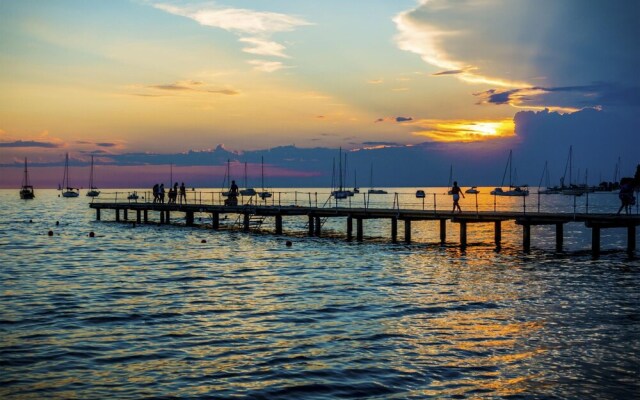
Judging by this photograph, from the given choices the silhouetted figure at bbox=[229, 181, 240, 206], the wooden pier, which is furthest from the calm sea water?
the silhouetted figure at bbox=[229, 181, 240, 206]

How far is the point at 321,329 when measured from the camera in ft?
59.8

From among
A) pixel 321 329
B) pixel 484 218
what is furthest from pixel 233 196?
pixel 321 329

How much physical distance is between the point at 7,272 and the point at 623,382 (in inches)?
1160

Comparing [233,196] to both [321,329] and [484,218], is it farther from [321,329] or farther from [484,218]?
[321,329]

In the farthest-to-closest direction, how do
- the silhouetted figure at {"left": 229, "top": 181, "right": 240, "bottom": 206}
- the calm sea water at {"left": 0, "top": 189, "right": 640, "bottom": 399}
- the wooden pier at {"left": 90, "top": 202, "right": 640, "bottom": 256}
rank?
the silhouetted figure at {"left": 229, "top": 181, "right": 240, "bottom": 206} → the wooden pier at {"left": 90, "top": 202, "right": 640, "bottom": 256} → the calm sea water at {"left": 0, "top": 189, "right": 640, "bottom": 399}

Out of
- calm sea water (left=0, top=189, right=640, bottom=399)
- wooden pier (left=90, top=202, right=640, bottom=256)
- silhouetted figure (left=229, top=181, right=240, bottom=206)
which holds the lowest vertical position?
A: calm sea water (left=0, top=189, right=640, bottom=399)

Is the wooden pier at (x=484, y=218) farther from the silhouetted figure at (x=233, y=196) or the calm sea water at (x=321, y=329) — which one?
the calm sea water at (x=321, y=329)

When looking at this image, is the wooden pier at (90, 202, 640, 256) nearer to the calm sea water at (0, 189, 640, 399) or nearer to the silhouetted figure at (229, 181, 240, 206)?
the silhouetted figure at (229, 181, 240, 206)

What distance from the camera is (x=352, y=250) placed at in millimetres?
43438

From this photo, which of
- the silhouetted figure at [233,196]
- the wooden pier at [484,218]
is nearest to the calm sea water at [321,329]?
the wooden pier at [484,218]

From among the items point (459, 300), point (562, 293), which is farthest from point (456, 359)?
point (562, 293)

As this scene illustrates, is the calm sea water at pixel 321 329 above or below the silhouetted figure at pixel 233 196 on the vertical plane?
below

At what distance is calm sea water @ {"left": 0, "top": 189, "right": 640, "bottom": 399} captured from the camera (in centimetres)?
1322

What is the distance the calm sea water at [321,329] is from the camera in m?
13.2
